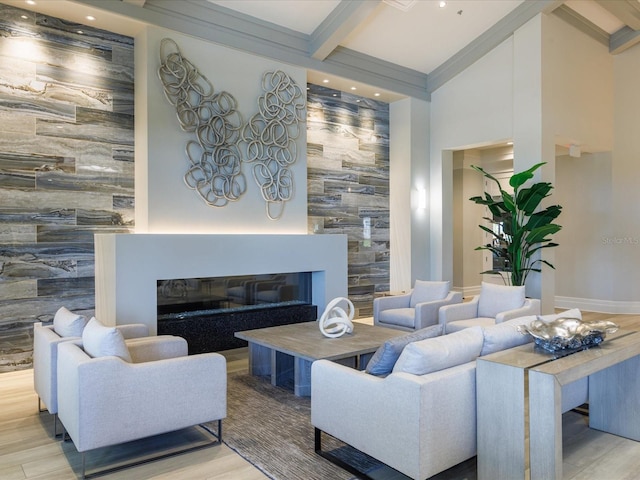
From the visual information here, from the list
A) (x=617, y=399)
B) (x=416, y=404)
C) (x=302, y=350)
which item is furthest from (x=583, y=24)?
(x=416, y=404)

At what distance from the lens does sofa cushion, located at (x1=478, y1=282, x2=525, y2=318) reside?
17.4ft

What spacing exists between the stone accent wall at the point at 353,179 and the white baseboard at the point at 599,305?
3.72 metres

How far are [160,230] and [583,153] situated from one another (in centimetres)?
777

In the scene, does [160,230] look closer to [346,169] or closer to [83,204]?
[83,204]

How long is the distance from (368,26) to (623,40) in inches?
186

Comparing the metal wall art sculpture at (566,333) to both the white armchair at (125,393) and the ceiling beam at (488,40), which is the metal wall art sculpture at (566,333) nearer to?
the white armchair at (125,393)

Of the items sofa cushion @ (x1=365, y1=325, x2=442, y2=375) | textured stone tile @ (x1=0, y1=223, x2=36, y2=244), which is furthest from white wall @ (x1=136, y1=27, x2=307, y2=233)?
sofa cushion @ (x1=365, y1=325, x2=442, y2=375)

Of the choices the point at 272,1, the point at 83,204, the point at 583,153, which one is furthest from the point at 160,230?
the point at 583,153

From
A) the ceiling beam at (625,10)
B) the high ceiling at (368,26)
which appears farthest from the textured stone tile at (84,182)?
the ceiling beam at (625,10)

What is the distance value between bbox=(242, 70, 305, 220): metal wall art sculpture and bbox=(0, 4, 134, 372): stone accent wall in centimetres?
154

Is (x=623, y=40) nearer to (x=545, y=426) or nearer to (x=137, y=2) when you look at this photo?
(x=137, y=2)

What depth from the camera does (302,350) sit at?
3879mm

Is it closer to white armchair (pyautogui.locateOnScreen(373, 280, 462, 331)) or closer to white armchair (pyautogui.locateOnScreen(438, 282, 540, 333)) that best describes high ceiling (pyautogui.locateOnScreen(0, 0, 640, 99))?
white armchair (pyautogui.locateOnScreen(373, 280, 462, 331))

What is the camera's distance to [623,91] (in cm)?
845
